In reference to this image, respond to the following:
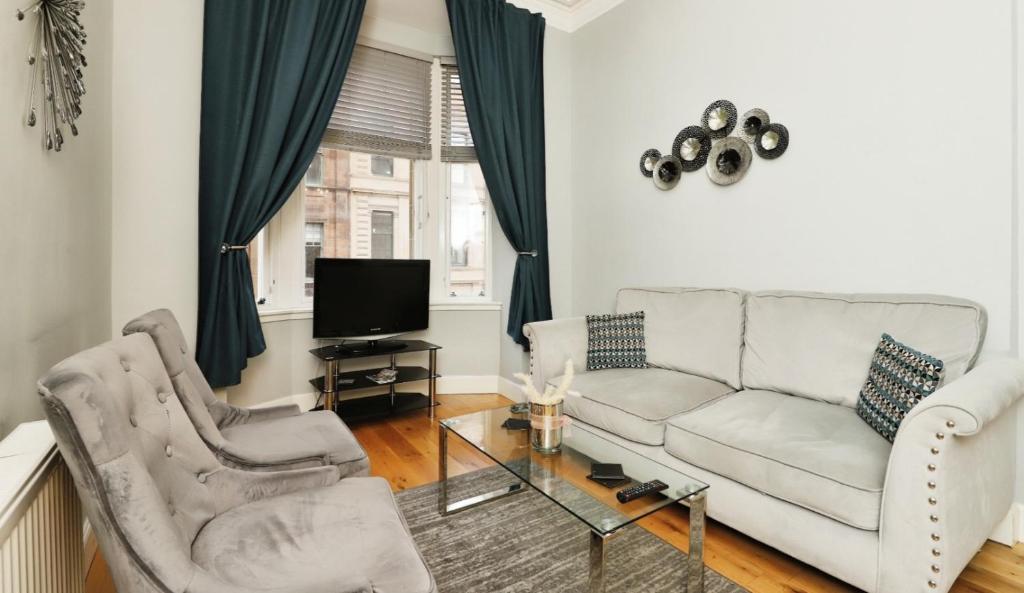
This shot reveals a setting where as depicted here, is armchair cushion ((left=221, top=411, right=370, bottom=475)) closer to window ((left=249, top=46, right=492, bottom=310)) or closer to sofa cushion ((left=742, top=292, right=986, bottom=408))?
window ((left=249, top=46, right=492, bottom=310))

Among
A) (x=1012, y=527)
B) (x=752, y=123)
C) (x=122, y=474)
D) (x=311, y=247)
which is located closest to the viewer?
(x=122, y=474)

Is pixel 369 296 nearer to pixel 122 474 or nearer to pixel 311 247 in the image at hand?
pixel 311 247

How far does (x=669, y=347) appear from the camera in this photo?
2801 mm

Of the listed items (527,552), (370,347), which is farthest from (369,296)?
(527,552)

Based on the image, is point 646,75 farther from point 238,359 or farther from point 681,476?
point 238,359

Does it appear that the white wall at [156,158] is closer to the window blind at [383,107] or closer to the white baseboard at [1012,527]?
the window blind at [383,107]

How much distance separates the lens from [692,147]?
3.06 m

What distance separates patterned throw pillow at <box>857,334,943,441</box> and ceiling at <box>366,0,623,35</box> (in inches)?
120

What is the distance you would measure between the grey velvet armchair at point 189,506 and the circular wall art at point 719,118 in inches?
105

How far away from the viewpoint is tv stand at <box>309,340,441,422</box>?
3152 millimetres

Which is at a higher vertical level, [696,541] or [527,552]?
[696,541]

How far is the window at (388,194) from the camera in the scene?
346 cm

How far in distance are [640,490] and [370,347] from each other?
90.2 inches

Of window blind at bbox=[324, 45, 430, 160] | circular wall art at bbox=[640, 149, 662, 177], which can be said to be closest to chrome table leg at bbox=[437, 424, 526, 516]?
circular wall art at bbox=[640, 149, 662, 177]
